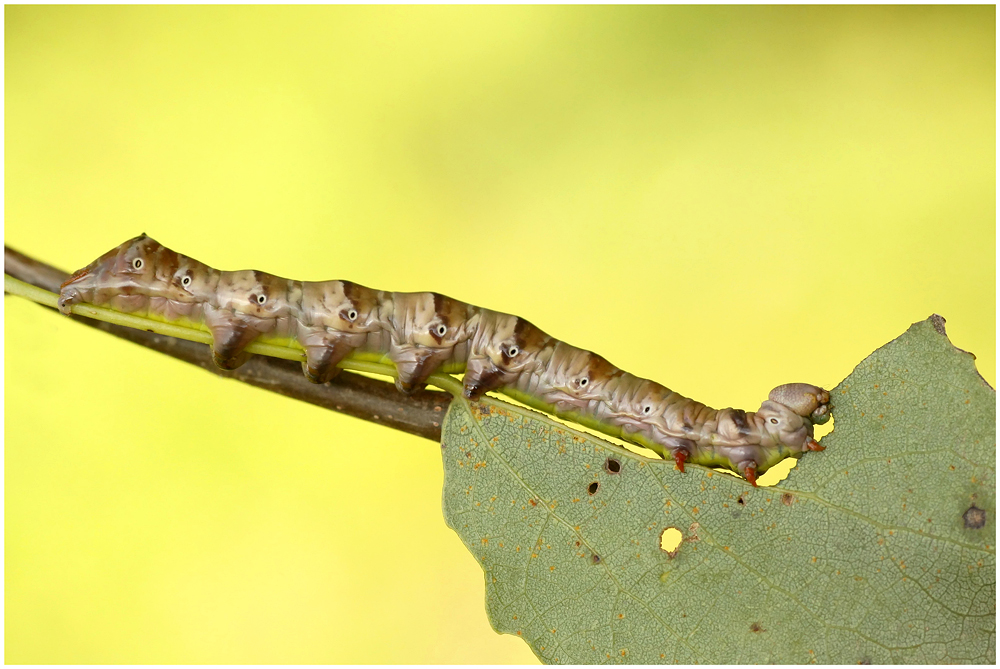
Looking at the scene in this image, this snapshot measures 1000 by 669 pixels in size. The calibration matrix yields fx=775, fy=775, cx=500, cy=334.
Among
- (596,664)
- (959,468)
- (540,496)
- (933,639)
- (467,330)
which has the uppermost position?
(467,330)

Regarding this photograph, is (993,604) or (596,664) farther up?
(993,604)

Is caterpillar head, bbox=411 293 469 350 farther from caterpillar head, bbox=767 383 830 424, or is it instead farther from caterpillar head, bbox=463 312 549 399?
caterpillar head, bbox=767 383 830 424

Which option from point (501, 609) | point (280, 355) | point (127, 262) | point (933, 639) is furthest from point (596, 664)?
point (127, 262)

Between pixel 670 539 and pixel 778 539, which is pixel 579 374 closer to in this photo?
pixel 670 539

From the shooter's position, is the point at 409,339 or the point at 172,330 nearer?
the point at 172,330

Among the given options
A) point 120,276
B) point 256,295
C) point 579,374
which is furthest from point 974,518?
point 120,276

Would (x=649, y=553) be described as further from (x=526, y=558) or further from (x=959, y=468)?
(x=959, y=468)

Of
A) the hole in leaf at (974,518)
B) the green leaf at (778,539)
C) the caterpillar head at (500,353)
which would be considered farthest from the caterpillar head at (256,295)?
the hole in leaf at (974,518)
